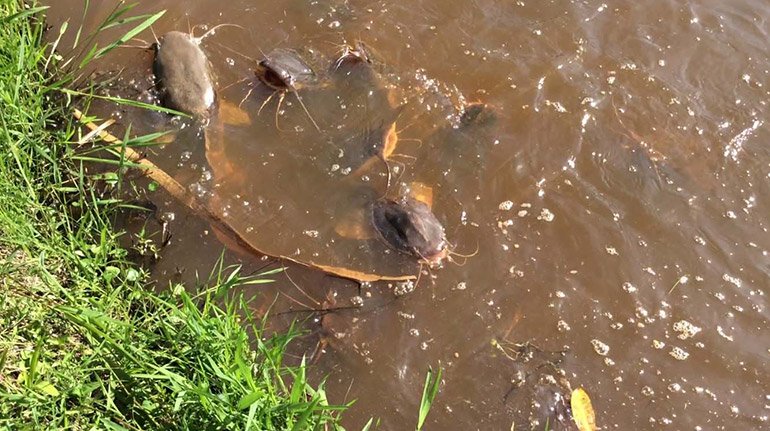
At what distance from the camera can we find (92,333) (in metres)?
3.14

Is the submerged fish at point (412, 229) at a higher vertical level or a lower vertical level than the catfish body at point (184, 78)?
lower

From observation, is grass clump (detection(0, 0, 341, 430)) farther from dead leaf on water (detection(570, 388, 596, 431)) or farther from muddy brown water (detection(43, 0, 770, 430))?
dead leaf on water (detection(570, 388, 596, 431))

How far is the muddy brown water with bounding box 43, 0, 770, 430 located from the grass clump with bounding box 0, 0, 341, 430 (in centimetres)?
42

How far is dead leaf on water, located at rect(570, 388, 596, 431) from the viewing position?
11.1 ft

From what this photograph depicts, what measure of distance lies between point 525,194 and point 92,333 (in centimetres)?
248

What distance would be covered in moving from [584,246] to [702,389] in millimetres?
962

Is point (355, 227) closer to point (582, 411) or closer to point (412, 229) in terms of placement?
point (412, 229)

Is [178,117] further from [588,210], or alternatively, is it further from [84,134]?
[588,210]

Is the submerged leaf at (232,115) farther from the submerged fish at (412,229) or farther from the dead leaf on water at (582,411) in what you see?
the dead leaf on water at (582,411)

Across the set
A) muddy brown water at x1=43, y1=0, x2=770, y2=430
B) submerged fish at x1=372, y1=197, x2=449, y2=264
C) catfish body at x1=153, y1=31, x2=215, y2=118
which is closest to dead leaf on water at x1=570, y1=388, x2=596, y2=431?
muddy brown water at x1=43, y1=0, x2=770, y2=430

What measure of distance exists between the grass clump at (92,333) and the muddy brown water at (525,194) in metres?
0.42

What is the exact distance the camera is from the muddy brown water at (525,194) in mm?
3553

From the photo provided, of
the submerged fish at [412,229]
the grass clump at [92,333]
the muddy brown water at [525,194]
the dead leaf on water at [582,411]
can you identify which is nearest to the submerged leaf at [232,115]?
the muddy brown water at [525,194]

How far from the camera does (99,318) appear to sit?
3.07m
